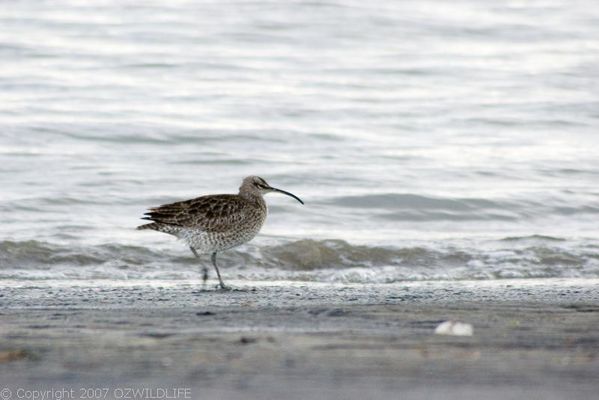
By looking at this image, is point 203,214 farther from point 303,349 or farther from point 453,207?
point 453,207

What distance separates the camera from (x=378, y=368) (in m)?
5.53

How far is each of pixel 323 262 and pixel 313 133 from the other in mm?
6855

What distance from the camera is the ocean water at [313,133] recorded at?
11.6 m

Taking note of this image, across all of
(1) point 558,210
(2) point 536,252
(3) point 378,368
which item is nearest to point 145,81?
(1) point 558,210

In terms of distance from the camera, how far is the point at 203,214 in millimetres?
10156

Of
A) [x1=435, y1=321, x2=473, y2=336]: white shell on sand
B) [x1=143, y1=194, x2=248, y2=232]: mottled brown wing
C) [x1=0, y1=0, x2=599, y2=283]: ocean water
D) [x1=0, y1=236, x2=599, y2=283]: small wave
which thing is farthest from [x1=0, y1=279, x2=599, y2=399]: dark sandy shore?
[x1=0, y1=0, x2=599, y2=283]: ocean water

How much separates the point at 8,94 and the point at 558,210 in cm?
948

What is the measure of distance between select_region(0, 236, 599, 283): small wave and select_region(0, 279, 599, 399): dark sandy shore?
2698 millimetres

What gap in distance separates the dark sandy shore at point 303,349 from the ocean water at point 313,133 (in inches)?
131

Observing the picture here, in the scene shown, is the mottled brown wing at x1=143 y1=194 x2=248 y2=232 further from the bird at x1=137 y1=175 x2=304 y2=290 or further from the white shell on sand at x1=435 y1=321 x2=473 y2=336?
the white shell on sand at x1=435 y1=321 x2=473 y2=336

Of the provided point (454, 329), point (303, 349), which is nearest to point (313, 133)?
point (454, 329)

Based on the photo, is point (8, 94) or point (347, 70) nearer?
point (8, 94)

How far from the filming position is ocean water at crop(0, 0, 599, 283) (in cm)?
1159

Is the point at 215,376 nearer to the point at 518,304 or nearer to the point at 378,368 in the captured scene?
the point at 378,368
